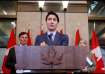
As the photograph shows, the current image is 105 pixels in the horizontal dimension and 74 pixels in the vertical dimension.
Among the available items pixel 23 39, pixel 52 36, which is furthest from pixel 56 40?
pixel 23 39

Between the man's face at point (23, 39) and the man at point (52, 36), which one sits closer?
the man at point (52, 36)

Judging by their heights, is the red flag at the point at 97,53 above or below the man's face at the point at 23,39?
below

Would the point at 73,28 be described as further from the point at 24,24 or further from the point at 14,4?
the point at 14,4

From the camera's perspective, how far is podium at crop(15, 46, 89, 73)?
6.99ft

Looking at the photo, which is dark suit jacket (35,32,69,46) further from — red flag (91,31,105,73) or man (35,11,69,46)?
red flag (91,31,105,73)

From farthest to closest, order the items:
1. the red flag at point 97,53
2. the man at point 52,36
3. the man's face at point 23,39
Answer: the red flag at point 97,53 → the man's face at point 23,39 → the man at point 52,36

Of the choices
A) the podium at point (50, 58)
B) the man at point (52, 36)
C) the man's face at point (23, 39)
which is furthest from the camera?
the man's face at point (23, 39)

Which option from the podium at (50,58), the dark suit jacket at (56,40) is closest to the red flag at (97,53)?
the dark suit jacket at (56,40)

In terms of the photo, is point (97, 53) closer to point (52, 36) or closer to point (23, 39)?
point (23, 39)

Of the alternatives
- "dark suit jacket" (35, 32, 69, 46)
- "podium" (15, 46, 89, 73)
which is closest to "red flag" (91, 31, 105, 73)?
"dark suit jacket" (35, 32, 69, 46)

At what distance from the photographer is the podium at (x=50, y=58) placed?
6.99 feet

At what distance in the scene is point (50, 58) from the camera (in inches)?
84.4

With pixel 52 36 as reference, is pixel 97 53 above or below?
below

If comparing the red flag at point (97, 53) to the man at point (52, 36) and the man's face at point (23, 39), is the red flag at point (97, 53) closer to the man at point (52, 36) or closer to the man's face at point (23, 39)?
the man's face at point (23, 39)
